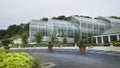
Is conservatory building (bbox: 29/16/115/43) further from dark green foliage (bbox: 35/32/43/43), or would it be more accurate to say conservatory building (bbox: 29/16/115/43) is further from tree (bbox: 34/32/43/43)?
dark green foliage (bbox: 35/32/43/43)

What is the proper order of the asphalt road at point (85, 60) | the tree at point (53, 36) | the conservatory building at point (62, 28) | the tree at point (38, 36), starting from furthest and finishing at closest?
the conservatory building at point (62, 28)
the tree at point (53, 36)
the tree at point (38, 36)
the asphalt road at point (85, 60)

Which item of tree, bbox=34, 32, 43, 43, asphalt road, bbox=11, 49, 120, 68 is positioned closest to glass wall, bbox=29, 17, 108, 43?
tree, bbox=34, 32, 43, 43

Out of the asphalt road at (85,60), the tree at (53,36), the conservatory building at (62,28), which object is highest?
the conservatory building at (62,28)

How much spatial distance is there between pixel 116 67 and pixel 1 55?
632 cm

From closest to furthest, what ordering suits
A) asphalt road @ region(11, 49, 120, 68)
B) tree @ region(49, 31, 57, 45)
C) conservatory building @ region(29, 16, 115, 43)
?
1. asphalt road @ region(11, 49, 120, 68)
2. tree @ region(49, 31, 57, 45)
3. conservatory building @ region(29, 16, 115, 43)

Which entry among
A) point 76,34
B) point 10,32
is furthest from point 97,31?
point 10,32

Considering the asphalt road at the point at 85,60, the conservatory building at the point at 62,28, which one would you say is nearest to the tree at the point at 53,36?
the conservatory building at the point at 62,28

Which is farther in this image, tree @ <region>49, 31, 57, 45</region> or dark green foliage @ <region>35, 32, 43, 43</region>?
tree @ <region>49, 31, 57, 45</region>

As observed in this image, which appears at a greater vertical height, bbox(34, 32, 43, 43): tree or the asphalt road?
bbox(34, 32, 43, 43): tree

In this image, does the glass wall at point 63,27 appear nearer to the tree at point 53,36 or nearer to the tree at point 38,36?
the tree at point 53,36

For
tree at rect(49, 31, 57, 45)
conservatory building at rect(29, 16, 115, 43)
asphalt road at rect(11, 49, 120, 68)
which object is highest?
conservatory building at rect(29, 16, 115, 43)

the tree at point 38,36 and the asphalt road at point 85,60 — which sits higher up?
the tree at point 38,36

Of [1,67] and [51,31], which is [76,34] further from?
[1,67]

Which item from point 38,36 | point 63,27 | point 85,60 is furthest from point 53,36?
point 85,60
